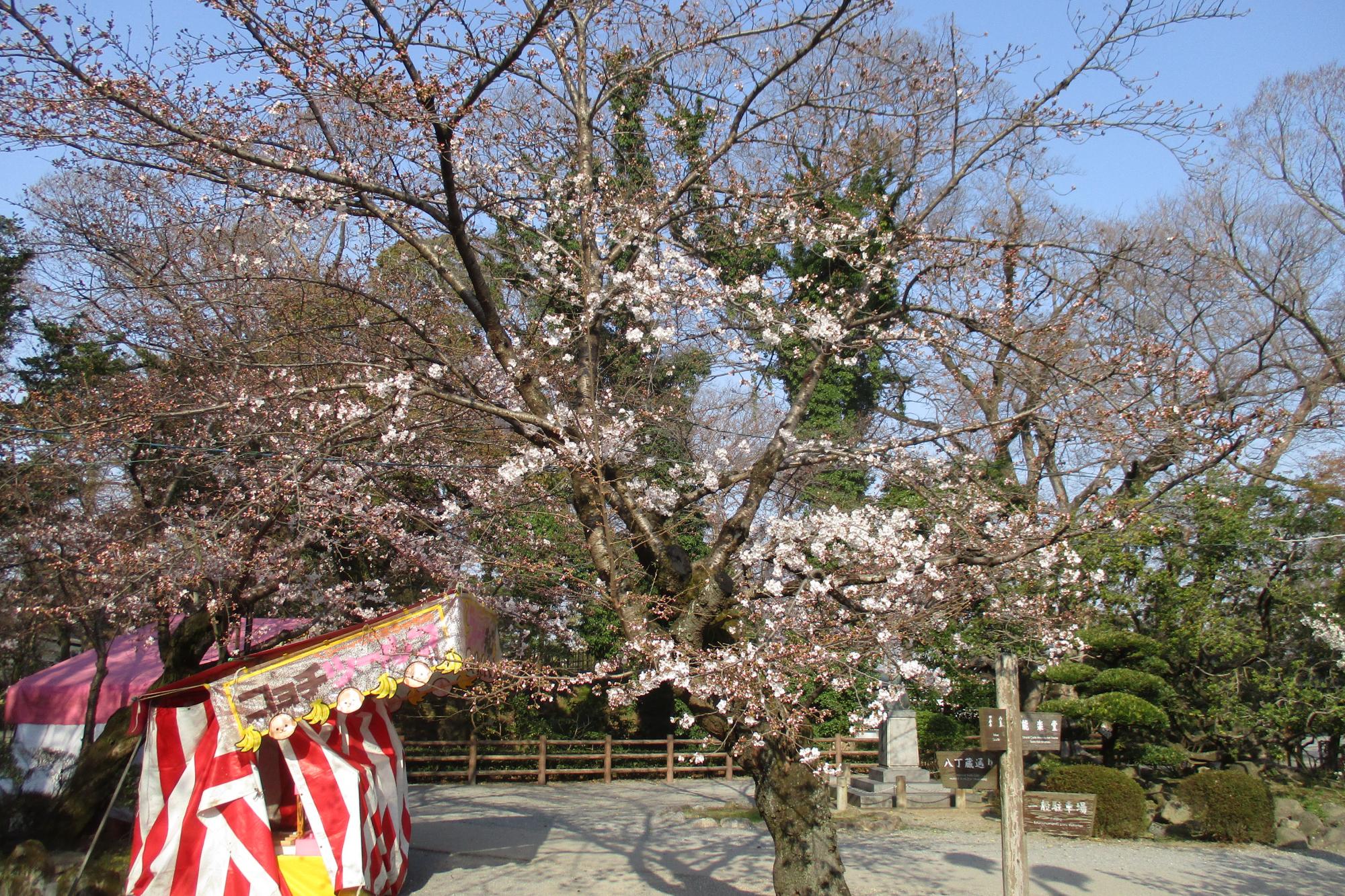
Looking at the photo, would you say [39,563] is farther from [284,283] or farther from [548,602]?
[548,602]

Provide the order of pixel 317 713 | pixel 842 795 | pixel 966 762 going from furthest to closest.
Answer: pixel 842 795
pixel 966 762
pixel 317 713

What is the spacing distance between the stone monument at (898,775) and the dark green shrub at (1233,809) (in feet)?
11.1

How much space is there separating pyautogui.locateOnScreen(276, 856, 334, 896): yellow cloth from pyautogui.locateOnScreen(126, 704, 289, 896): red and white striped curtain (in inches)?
4.4

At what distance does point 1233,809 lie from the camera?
36.2 feet

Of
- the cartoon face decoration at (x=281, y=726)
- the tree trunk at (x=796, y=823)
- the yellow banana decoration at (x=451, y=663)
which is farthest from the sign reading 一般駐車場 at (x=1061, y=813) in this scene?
the cartoon face decoration at (x=281, y=726)

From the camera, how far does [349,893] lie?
7.11 metres

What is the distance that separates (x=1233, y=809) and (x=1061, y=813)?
2550mm

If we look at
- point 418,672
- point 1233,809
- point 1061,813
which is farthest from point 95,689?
point 1233,809

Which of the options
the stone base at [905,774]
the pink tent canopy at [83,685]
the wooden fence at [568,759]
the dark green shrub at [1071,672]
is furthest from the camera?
the wooden fence at [568,759]

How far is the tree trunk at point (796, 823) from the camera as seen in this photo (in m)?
5.27

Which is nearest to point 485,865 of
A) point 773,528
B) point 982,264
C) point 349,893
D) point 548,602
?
point 349,893

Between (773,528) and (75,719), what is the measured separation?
1130cm

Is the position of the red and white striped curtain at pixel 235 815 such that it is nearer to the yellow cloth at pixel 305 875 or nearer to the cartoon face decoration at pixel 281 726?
the yellow cloth at pixel 305 875

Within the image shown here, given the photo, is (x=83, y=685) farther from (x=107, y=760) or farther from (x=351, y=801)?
(x=351, y=801)
